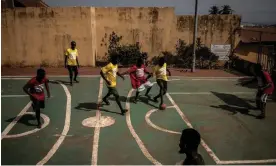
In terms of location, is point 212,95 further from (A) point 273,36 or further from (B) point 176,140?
(A) point 273,36

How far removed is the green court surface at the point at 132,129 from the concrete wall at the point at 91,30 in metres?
5.76

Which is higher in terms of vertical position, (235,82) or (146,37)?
(146,37)

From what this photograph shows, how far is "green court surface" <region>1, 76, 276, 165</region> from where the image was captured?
625 centimetres

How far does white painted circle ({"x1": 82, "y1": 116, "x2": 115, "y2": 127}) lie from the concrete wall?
9124 millimetres

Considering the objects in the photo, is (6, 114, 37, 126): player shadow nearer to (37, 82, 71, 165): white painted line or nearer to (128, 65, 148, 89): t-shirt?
(37, 82, 71, 165): white painted line

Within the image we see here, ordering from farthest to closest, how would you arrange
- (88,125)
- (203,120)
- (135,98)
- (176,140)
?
(135,98), (203,120), (88,125), (176,140)

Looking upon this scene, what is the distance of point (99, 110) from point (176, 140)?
3.18 meters

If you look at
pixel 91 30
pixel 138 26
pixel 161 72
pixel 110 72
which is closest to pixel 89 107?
pixel 110 72

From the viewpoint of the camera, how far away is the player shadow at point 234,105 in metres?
9.33

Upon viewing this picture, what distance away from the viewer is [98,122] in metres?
8.15

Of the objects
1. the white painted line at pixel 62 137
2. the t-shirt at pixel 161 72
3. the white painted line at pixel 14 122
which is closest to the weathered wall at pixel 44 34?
the white painted line at pixel 62 137

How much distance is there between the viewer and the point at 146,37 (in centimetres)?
1766

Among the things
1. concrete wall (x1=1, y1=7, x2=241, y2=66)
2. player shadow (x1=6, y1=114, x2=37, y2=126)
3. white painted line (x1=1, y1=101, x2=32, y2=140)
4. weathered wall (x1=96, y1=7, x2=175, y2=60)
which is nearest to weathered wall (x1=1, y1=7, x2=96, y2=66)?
concrete wall (x1=1, y1=7, x2=241, y2=66)

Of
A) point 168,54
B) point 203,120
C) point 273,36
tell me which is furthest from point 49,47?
point 273,36
